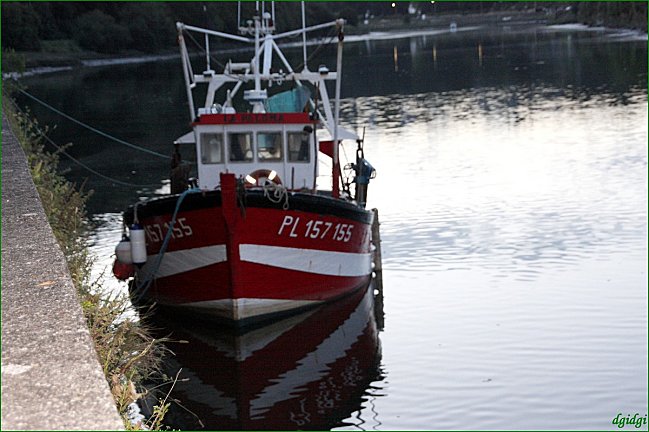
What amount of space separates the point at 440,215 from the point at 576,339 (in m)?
9.18

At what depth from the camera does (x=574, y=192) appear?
26.7 metres

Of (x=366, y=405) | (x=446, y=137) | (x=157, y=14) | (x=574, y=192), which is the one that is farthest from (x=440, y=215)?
(x=157, y=14)

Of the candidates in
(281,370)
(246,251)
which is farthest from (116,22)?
(281,370)

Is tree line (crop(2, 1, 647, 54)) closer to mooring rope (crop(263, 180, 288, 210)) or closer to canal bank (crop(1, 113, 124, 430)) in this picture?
mooring rope (crop(263, 180, 288, 210))

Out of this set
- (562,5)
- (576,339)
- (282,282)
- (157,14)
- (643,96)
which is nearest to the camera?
(576,339)

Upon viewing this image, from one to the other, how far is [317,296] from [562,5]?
149 metres

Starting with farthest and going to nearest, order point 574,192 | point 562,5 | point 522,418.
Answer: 1. point 562,5
2. point 574,192
3. point 522,418

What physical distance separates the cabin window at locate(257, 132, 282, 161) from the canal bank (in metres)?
7.56

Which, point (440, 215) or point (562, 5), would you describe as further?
point (562, 5)

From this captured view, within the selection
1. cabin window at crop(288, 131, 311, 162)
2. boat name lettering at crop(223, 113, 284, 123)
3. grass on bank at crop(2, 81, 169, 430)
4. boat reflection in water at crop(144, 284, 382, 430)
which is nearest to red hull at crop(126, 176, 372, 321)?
boat reflection in water at crop(144, 284, 382, 430)

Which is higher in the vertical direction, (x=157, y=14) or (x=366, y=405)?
(x=157, y=14)

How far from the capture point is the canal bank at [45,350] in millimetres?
5520

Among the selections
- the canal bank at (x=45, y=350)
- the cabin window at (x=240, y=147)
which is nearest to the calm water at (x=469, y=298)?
the cabin window at (x=240, y=147)

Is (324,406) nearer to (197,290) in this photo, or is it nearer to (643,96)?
(197,290)
